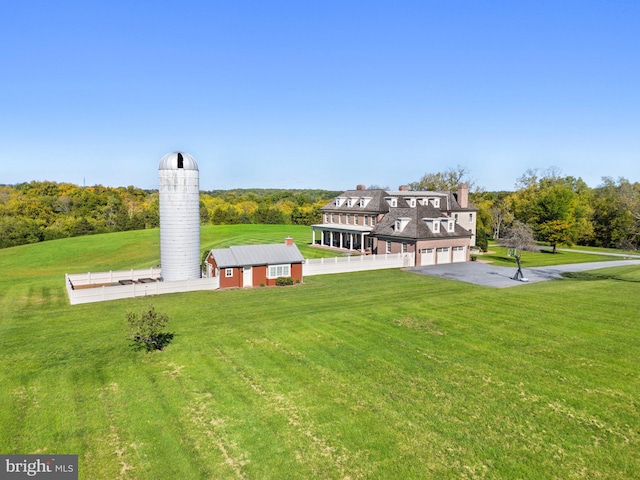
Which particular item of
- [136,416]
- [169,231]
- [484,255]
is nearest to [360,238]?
[484,255]

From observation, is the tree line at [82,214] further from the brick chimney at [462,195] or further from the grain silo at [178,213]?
the grain silo at [178,213]

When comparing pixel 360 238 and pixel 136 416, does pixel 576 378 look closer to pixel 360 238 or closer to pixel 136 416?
pixel 136 416

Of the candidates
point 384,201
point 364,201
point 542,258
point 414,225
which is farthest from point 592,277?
point 364,201

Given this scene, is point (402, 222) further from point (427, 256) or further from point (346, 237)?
point (346, 237)

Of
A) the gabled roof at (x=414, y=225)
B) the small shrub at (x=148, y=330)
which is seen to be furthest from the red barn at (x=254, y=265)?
the gabled roof at (x=414, y=225)

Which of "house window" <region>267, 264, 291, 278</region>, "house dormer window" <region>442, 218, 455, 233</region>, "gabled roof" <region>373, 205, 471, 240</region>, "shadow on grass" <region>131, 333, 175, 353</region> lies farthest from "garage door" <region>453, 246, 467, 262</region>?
"shadow on grass" <region>131, 333, 175, 353</region>

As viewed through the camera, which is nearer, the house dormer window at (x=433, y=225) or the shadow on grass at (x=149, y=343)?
the shadow on grass at (x=149, y=343)

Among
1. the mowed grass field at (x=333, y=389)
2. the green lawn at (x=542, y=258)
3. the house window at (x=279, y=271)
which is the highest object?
the house window at (x=279, y=271)
